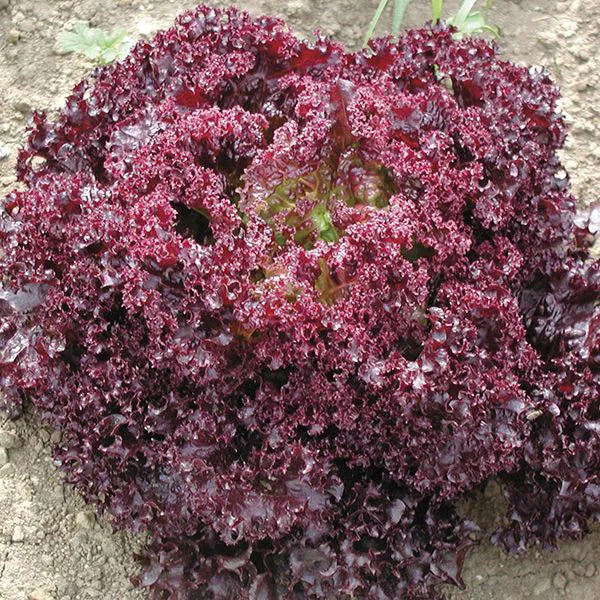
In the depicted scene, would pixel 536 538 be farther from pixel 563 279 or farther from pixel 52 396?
pixel 52 396

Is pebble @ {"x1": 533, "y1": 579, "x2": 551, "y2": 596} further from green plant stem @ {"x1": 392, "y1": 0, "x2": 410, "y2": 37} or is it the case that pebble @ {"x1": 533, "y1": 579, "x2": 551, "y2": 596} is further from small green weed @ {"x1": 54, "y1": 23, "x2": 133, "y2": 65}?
small green weed @ {"x1": 54, "y1": 23, "x2": 133, "y2": 65}

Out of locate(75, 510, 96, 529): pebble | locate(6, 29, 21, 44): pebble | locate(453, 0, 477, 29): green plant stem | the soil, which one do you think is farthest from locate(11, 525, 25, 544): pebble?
locate(453, 0, 477, 29): green plant stem

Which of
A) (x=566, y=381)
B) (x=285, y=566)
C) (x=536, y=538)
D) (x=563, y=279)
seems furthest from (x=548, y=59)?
(x=285, y=566)

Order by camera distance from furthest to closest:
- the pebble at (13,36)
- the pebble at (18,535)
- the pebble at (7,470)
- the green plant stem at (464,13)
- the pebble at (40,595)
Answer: the pebble at (13,36), the green plant stem at (464,13), the pebble at (7,470), the pebble at (18,535), the pebble at (40,595)

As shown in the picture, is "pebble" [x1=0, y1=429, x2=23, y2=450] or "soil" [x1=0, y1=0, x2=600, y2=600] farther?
"pebble" [x1=0, y1=429, x2=23, y2=450]

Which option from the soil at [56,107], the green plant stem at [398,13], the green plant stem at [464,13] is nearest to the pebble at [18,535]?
the soil at [56,107]

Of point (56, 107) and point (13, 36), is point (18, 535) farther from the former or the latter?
point (13, 36)

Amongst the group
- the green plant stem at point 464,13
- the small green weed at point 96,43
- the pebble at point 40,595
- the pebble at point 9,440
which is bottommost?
the pebble at point 40,595

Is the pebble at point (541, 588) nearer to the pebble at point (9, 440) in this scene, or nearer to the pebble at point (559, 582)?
the pebble at point (559, 582)
